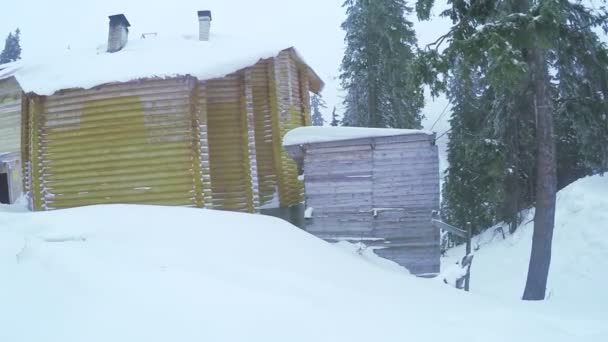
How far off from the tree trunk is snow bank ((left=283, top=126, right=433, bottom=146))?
3069 mm

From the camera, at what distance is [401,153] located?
12625mm

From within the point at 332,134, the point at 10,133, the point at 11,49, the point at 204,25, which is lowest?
the point at 332,134

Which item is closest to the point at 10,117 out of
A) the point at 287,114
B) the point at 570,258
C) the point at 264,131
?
the point at 264,131

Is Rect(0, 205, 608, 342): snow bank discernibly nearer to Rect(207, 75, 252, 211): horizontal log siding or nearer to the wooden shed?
the wooden shed

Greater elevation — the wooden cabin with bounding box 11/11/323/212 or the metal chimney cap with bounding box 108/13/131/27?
the metal chimney cap with bounding box 108/13/131/27

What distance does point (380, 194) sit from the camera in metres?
12.8

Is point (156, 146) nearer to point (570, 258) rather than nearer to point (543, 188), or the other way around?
point (543, 188)

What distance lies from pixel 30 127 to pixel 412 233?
12.2 meters

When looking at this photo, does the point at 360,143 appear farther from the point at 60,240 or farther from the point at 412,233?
the point at 60,240

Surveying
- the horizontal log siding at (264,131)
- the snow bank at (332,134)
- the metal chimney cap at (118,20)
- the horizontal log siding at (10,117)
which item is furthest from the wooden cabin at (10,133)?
the snow bank at (332,134)

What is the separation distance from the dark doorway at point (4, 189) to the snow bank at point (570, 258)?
18482 mm

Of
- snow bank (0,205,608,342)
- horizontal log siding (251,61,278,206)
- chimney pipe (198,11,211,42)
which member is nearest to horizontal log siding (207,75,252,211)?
horizontal log siding (251,61,278,206)

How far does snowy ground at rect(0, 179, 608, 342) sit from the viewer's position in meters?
3.90

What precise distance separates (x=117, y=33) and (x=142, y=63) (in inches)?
128
